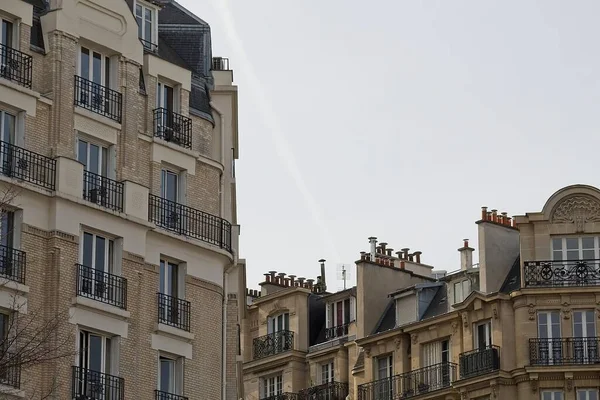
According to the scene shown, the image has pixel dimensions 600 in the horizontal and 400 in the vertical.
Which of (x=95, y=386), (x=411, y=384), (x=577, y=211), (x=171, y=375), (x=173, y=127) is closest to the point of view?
(x=95, y=386)

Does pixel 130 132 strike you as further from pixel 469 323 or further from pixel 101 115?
pixel 469 323

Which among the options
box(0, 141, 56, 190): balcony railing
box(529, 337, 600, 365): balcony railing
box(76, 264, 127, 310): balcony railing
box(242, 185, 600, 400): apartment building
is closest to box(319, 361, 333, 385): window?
box(242, 185, 600, 400): apartment building

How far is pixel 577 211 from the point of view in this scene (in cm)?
7250

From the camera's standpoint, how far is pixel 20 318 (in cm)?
4478

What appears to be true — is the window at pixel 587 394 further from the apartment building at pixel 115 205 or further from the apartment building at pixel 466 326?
the apartment building at pixel 115 205

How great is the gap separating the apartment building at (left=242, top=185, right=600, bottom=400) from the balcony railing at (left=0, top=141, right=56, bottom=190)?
1114 inches

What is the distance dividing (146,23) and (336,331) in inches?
1318

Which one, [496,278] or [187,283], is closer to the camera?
[187,283]

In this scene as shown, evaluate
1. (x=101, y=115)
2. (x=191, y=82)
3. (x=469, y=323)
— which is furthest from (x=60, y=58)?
(x=469, y=323)

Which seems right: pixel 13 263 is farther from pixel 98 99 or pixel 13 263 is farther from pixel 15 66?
pixel 98 99

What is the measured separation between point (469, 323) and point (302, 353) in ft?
38.2

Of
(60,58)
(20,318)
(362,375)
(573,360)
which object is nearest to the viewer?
(20,318)

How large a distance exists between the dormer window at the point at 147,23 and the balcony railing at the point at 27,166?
5708 mm

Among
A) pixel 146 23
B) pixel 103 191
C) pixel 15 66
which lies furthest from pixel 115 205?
pixel 146 23
